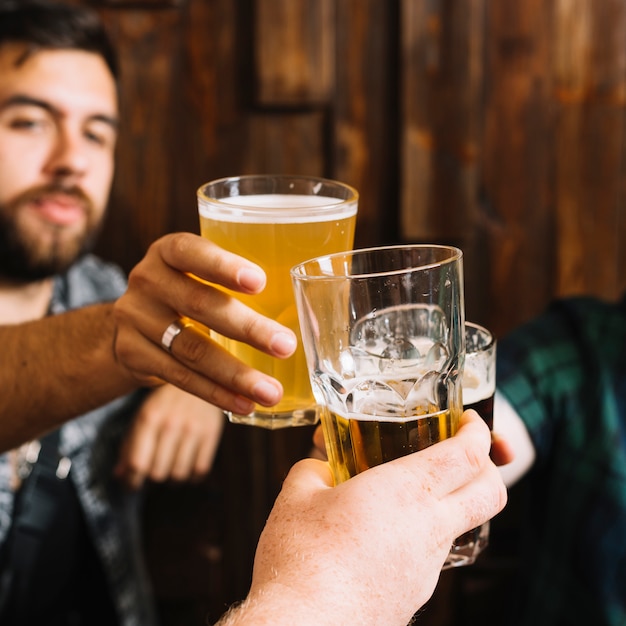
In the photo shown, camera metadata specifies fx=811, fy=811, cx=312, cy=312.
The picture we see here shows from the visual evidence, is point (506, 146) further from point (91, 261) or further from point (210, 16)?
point (91, 261)

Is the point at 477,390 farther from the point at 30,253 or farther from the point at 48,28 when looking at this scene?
the point at 48,28

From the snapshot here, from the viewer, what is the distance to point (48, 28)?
1843 mm

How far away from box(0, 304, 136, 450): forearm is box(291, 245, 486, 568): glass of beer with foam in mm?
455

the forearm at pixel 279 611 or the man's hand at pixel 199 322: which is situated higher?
the man's hand at pixel 199 322

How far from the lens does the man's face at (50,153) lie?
1.80 metres

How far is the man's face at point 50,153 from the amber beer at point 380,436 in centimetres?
132

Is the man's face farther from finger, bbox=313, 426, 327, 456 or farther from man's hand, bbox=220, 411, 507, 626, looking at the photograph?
man's hand, bbox=220, 411, 507, 626

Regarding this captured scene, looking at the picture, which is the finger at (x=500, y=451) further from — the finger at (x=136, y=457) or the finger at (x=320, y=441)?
the finger at (x=136, y=457)

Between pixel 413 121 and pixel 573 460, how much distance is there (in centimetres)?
92

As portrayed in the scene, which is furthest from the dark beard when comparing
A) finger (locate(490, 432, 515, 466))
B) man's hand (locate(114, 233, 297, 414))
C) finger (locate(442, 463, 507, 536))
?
finger (locate(442, 463, 507, 536))

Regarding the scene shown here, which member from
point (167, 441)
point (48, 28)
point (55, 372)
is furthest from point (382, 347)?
point (48, 28)

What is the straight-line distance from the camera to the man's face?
5.92ft

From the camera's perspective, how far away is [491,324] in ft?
7.05

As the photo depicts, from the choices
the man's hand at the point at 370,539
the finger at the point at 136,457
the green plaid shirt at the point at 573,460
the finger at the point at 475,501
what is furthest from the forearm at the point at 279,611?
the finger at the point at 136,457
